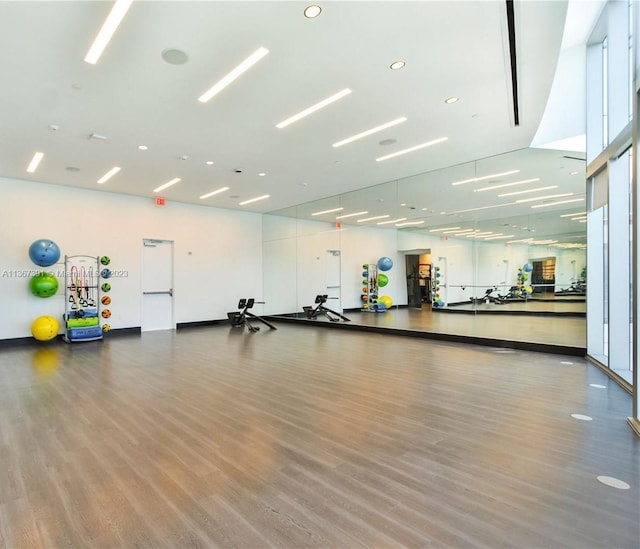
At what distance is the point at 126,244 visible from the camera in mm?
9305

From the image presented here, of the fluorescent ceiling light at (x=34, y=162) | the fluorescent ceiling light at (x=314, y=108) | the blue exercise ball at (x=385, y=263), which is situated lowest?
the blue exercise ball at (x=385, y=263)

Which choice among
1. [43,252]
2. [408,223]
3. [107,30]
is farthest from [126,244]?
[408,223]

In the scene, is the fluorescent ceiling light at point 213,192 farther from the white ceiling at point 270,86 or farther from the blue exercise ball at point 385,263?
the blue exercise ball at point 385,263

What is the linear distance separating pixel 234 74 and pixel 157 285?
726cm

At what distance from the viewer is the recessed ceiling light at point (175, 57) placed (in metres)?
3.67

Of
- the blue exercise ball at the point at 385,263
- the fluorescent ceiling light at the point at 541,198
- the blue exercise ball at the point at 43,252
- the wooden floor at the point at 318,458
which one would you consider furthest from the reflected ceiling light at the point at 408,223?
the blue exercise ball at the point at 43,252

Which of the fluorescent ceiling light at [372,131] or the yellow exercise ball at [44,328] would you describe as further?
the yellow exercise ball at [44,328]

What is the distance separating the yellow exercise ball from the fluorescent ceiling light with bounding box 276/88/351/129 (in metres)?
6.40

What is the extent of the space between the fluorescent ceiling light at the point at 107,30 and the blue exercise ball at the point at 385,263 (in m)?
8.80

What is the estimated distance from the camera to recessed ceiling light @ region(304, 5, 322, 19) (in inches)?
122

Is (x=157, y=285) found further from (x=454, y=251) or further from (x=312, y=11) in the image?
(x=312, y=11)

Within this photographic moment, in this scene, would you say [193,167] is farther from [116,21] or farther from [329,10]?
[329,10]

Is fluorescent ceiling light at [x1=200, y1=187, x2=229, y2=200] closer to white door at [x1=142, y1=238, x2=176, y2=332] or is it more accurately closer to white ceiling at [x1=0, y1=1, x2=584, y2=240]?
white ceiling at [x1=0, y1=1, x2=584, y2=240]

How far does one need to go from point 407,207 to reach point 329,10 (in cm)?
653
